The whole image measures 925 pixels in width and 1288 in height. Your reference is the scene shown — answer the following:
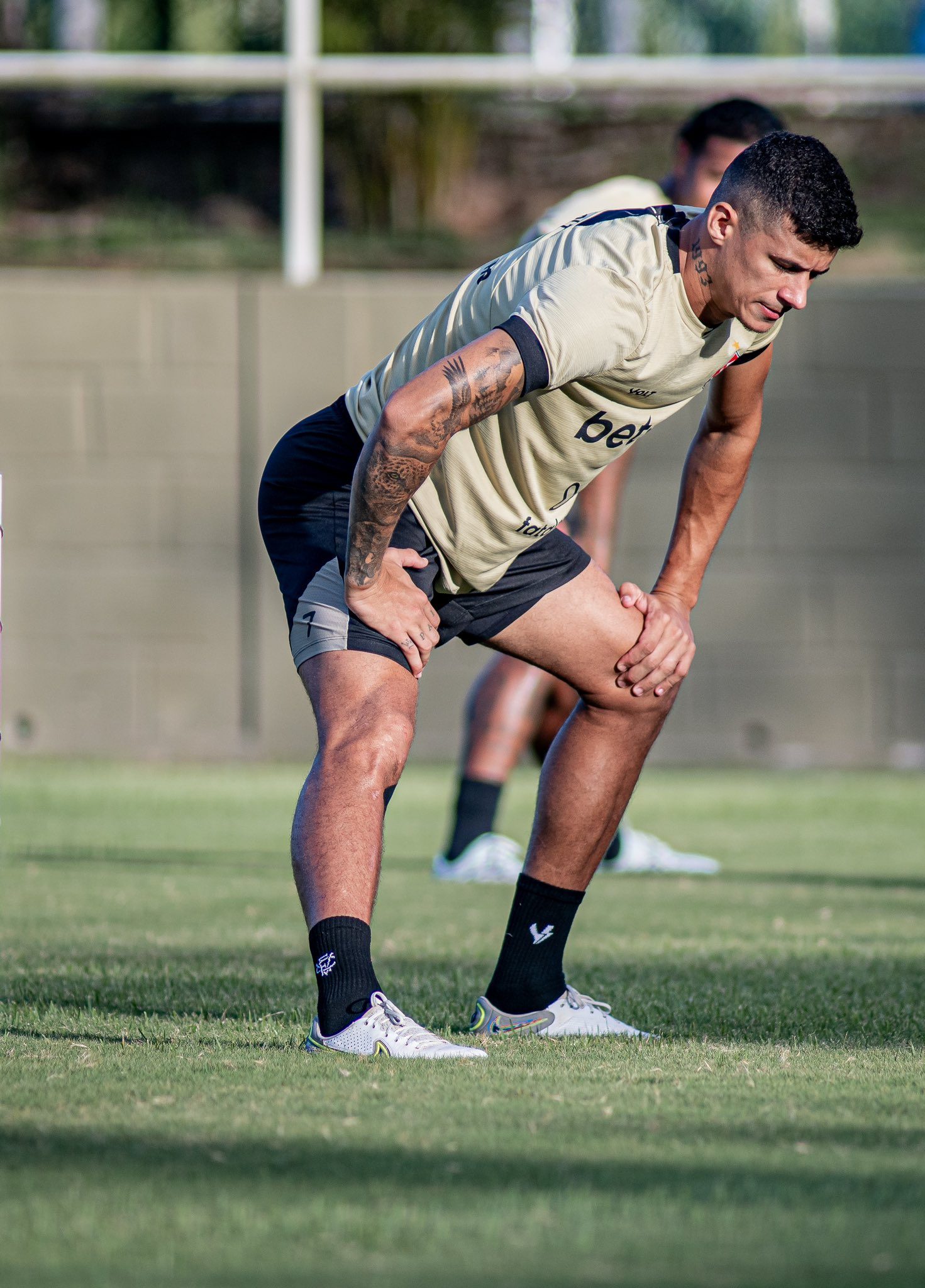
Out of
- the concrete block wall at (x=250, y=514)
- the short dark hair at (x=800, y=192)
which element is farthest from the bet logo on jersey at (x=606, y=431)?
the concrete block wall at (x=250, y=514)

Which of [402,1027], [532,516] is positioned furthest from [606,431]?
[402,1027]

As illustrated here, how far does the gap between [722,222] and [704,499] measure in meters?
0.72

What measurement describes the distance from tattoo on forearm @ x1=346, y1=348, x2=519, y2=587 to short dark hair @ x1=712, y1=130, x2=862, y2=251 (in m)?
0.45

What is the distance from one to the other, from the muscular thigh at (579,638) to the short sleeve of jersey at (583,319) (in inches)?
20.1

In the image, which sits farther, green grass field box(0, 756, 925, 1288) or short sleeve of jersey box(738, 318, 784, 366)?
short sleeve of jersey box(738, 318, 784, 366)

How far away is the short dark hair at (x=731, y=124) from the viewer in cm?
450

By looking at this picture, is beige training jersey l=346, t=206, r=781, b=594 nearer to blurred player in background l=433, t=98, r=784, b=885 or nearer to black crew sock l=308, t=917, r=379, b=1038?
black crew sock l=308, t=917, r=379, b=1038

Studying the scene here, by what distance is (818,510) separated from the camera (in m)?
9.11

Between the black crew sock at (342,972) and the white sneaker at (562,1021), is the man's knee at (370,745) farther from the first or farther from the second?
the white sneaker at (562,1021)

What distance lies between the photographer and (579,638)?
2988 millimetres

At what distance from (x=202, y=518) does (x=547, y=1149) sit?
7.35m

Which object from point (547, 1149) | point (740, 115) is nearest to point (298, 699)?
point (740, 115)

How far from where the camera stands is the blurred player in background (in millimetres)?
4574

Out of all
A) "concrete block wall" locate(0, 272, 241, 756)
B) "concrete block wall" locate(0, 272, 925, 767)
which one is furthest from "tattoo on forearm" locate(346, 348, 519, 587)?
"concrete block wall" locate(0, 272, 241, 756)
